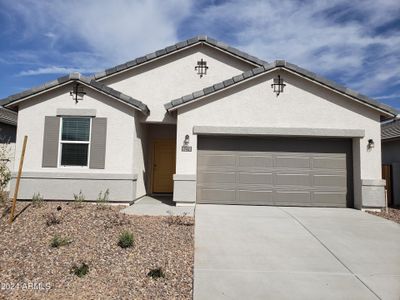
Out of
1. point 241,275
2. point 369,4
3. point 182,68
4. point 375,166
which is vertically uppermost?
point 369,4

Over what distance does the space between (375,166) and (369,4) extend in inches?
213

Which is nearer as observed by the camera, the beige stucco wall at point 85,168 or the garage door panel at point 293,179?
the beige stucco wall at point 85,168

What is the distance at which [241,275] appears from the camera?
440 cm

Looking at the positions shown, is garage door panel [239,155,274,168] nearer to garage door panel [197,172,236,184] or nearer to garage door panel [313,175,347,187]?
garage door panel [197,172,236,184]

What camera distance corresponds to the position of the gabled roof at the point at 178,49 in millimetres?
11773

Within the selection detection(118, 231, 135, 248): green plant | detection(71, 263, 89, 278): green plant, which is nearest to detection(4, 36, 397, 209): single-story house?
detection(118, 231, 135, 248): green plant

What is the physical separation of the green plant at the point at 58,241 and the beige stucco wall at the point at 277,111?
4.77 m

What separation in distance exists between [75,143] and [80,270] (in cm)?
611

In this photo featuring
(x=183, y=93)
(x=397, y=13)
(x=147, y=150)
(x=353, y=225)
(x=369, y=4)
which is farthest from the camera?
(x=147, y=150)

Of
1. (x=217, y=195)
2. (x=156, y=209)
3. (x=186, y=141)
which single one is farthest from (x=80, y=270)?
(x=217, y=195)

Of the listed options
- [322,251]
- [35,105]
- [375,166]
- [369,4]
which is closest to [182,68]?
[35,105]

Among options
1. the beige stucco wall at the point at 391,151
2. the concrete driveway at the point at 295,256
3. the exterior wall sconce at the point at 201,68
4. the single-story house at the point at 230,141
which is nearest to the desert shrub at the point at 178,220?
the concrete driveway at the point at 295,256

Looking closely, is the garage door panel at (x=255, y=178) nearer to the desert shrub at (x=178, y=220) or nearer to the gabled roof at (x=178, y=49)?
the desert shrub at (x=178, y=220)

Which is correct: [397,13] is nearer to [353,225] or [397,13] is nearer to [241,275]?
[353,225]
